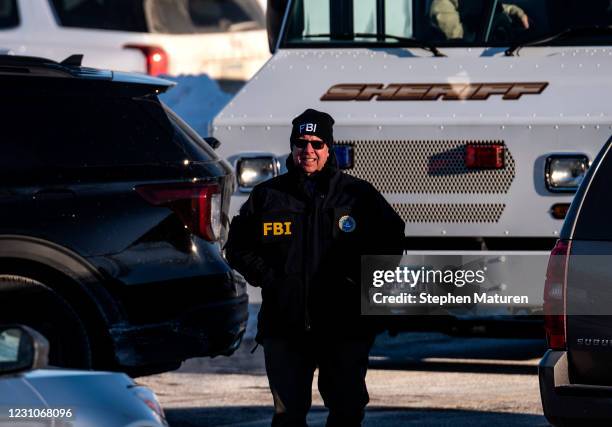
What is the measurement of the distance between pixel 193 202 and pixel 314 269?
168cm

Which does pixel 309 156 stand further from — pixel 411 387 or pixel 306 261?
pixel 411 387

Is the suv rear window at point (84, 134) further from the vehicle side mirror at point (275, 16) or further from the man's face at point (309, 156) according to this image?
the vehicle side mirror at point (275, 16)

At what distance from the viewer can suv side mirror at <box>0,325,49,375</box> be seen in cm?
536

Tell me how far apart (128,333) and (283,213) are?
1657 mm

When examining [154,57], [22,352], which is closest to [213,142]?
[22,352]

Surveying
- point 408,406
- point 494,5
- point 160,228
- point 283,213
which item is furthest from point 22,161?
point 494,5

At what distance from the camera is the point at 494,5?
39.9ft

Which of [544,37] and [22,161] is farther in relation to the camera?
[544,37]

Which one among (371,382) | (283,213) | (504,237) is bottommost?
(371,382)

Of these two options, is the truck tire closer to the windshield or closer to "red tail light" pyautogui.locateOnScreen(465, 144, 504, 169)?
"red tail light" pyautogui.locateOnScreen(465, 144, 504, 169)

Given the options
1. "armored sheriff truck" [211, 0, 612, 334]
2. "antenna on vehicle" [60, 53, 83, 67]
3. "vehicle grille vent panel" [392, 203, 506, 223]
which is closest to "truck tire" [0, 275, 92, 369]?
"antenna on vehicle" [60, 53, 83, 67]

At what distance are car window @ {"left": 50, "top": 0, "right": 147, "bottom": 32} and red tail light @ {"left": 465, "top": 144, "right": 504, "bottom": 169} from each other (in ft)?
25.5

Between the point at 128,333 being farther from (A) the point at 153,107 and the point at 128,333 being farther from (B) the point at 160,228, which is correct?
(A) the point at 153,107

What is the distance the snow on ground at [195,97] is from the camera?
18891 millimetres
